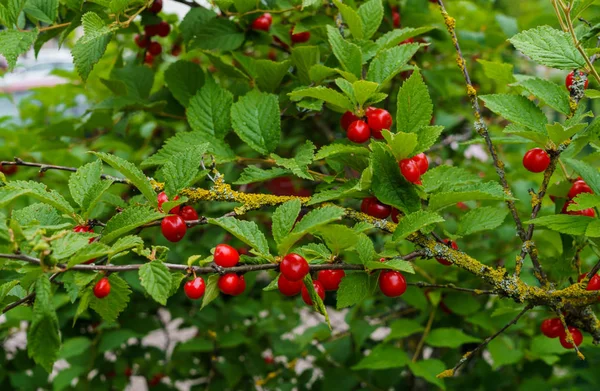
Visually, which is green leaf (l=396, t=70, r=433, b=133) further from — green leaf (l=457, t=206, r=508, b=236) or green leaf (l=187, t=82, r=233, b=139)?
green leaf (l=187, t=82, r=233, b=139)

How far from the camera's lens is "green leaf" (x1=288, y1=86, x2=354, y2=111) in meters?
0.91

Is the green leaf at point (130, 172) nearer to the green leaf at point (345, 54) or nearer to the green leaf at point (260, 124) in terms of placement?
the green leaf at point (260, 124)

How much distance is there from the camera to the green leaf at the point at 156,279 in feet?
2.33

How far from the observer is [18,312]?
1.70m

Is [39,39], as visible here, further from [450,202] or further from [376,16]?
[450,202]

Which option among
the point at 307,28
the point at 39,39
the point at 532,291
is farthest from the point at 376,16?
the point at 39,39

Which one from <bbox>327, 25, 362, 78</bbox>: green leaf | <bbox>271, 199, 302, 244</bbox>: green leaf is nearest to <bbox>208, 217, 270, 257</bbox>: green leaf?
<bbox>271, 199, 302, 244</bbox>: green leaf

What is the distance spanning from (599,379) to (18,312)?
71.5 inches

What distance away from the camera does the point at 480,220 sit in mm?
1013

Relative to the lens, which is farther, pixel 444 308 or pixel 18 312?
pixel 18 312

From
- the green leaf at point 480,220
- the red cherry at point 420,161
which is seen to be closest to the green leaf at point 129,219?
the red cherry at point 420,161

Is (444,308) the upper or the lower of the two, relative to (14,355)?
upper

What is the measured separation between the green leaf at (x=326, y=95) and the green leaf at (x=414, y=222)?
239 mm

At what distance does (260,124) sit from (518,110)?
440mm
